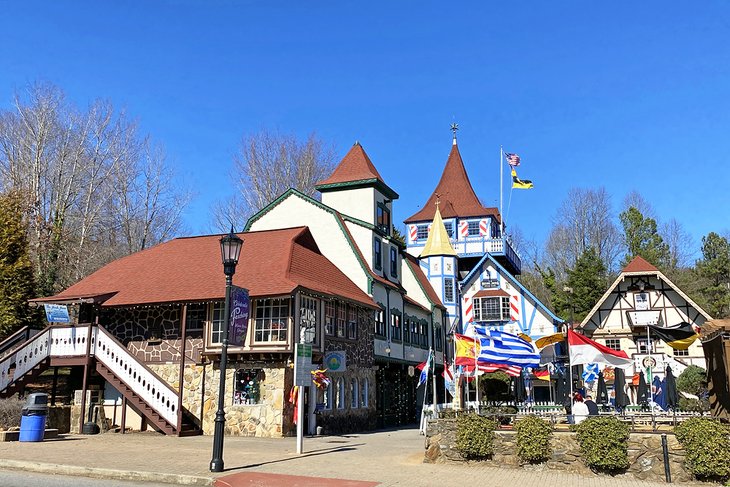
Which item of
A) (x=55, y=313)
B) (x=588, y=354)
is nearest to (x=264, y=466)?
(x=588, y=354)

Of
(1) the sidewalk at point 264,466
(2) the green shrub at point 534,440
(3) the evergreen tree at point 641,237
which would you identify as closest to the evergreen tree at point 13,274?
(1) the sidewalk at point 264,466

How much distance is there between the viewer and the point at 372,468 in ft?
46.6

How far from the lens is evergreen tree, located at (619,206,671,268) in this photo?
5809cm

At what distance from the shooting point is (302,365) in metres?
16.8

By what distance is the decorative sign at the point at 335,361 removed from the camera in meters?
23.9

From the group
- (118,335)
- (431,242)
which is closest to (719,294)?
(431,242)

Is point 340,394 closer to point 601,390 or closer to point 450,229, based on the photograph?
point 601,390

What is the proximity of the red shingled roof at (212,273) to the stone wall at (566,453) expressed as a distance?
829 centimetres

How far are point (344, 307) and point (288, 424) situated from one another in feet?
19.1

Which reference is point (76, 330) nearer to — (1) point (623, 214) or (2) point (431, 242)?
(2) point (431, 242)

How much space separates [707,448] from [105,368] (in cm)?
1853

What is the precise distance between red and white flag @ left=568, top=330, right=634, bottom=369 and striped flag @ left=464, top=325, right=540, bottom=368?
1030 mm

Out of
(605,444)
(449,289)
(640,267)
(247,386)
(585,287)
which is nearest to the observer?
(605,444)

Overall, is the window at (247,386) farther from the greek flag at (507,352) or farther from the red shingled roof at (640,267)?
the red shingled roof at (640,267)
